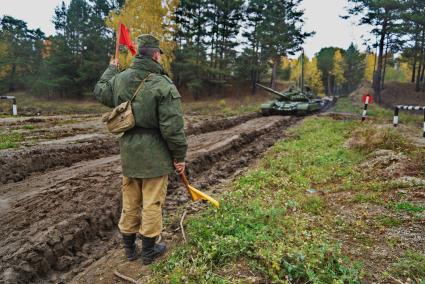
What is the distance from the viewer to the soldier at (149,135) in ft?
10.5

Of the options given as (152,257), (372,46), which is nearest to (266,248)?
(152,257)

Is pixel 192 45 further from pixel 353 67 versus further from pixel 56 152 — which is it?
pixel 353 67

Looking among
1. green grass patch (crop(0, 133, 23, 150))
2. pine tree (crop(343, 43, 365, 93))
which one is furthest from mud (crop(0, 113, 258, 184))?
pine tree (crop(343, 43, 365, 93))

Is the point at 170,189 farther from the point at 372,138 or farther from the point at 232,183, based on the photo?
the point at 372,138

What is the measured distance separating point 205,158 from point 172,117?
4653 mm

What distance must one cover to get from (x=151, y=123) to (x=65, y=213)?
2165 millimetres

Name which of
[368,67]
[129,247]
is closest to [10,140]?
[129,247]

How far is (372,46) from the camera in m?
29.6

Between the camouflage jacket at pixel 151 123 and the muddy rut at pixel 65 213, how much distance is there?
1320mm

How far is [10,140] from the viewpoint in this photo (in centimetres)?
839

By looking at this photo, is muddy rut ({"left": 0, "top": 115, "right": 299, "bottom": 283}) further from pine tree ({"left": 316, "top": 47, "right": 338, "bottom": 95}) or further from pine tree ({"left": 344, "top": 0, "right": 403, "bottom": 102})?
pine tree ({"left": 316, "top": 47, "right": 338, "bottom": 95})

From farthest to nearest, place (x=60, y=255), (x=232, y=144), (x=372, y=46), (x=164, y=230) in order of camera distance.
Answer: (x=372, y=46), (x=232, y=144), (x=164, y=230), (x=60, y=255)

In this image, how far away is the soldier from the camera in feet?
10.5

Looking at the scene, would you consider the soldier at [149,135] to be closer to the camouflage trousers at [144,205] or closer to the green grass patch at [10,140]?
the camouflage trousers at [144,205]
